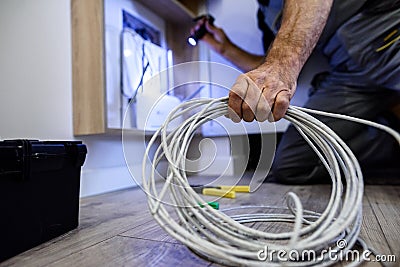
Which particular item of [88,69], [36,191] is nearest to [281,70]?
[36,191]

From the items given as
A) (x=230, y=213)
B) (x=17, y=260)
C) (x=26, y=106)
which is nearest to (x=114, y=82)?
(x=26, y=106)

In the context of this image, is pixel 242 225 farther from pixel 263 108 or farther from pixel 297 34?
pixel 297 34

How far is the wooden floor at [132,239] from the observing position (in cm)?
40

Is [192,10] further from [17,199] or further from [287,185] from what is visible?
[17,199]

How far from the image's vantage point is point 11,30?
103 cm

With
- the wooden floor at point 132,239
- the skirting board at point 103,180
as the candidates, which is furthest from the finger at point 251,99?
the skirting board at point 103,180

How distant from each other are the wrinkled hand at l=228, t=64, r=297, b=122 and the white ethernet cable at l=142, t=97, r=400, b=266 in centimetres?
2

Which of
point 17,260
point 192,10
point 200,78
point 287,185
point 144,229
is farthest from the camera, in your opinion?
point 192,10

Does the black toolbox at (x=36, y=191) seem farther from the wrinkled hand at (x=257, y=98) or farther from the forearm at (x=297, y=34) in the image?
the forearm at (x=297, y=34)

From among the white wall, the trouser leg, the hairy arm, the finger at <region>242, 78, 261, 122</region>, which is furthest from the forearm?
the white wall

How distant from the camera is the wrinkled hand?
442 mm

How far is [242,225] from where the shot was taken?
372 millimetres

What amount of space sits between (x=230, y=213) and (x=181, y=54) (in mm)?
926

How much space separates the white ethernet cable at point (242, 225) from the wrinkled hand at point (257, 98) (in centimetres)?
2
